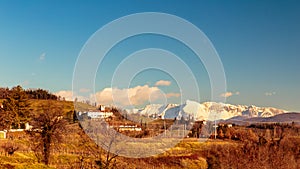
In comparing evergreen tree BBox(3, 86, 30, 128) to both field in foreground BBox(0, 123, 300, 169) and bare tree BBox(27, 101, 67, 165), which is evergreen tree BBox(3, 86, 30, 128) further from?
bare tree BBox(27, 101, 67, 165)

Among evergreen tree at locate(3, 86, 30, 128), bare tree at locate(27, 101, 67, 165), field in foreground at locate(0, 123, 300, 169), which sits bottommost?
field in foreground at locate(0, 123, 300, 169)

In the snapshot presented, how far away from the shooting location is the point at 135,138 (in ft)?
155

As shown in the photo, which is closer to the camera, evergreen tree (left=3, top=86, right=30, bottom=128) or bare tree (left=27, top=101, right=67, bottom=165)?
bare tree (left=27, top=101, right=67, bottom=165)

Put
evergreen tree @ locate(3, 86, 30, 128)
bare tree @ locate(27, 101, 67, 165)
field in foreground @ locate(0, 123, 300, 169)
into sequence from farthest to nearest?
evergreen tree @ locate(3, 86, 30, 128), field in foreground @ locate(0, 123, 300, 169), bare tree @ locate(27, 101, 67, 165)

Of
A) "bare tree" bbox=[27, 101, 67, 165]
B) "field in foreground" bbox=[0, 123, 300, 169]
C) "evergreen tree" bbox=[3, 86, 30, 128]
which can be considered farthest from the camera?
"evergreen tree" bbox=[3, 86, 30, 128]

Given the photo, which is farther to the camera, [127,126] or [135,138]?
[135,138]

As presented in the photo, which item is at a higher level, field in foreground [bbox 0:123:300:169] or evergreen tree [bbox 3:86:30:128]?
evergreen tree [bbox 3:86:30:128]

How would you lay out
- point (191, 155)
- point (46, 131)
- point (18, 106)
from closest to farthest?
point (46, 131)
point (191, 155)
point (18, 106)

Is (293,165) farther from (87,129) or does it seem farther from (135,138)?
(87,129)

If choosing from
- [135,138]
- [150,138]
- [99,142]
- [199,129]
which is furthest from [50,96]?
[99,142]

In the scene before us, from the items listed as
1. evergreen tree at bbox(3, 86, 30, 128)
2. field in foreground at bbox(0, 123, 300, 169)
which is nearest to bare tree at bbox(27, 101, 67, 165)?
field in foreground at bbox(0, 123, 300, 169)

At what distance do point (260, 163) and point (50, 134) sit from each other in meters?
31.3

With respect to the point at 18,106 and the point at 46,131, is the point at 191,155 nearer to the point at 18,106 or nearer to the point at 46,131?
the point at 18,106

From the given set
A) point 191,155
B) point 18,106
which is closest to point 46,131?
point 191,155
